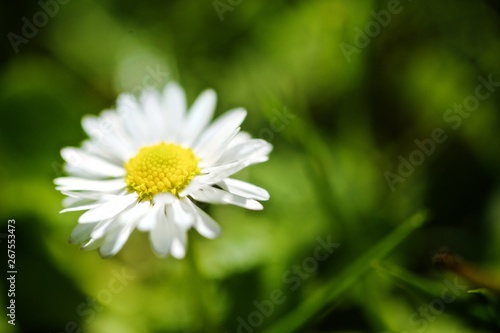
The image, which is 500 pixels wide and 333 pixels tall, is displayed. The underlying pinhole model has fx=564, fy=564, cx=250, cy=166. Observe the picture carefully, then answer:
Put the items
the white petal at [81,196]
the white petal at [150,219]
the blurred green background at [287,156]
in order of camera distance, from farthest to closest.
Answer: the blurred green background at [287,156] → the white petal at [81,196] → the white petal at [150,219]

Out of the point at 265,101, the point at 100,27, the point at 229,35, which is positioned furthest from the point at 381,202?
the point at 100,27

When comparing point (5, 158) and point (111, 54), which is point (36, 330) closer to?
point (5, 158)

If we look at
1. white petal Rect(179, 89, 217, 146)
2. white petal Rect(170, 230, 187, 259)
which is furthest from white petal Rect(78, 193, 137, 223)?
white petal Rect(179, 89, 217, 146)

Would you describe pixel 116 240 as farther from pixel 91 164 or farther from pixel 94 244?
pixel 91 164

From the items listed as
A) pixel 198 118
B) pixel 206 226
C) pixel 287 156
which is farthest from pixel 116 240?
pixel 287 156

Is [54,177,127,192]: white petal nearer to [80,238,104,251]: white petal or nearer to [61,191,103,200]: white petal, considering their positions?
[61,191,103,200]: white petal

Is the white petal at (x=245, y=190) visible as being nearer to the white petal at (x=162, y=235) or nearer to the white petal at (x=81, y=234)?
the white petal at (x=162, y=235)

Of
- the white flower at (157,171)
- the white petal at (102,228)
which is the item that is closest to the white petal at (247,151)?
the white flower at (157,171)
